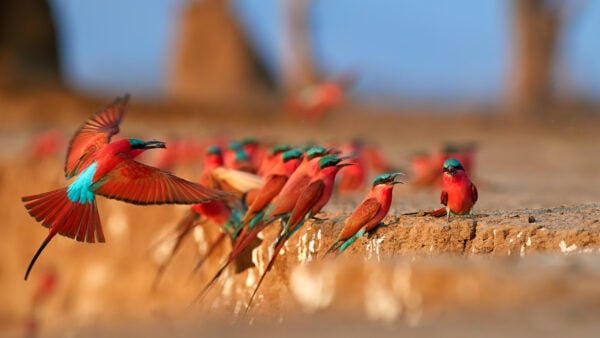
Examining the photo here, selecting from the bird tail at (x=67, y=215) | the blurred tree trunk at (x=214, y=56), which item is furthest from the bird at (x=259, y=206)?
the blurred tree trunk at (x=214, y=56)

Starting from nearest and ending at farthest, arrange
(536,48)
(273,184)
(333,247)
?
1. (333,247)
2. (273,184)
3. (536,48)

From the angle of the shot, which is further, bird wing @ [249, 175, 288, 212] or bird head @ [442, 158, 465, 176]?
bird wing @ [249, 175, 288, 212]

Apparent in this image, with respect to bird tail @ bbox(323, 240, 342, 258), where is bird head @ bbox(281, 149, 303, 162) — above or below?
above

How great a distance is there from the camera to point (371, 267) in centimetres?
485

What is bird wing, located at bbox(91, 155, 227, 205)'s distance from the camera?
547 cm

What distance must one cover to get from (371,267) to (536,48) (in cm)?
1915

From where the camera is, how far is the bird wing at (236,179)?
6.28 meters

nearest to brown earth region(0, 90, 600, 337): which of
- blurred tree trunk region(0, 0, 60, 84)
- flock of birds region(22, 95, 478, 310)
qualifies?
flock of birds region(22, 95, 478, 310)

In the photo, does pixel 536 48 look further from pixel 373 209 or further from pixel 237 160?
pixel 373 209

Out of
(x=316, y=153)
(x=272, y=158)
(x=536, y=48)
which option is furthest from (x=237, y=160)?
(x=536, y=48)

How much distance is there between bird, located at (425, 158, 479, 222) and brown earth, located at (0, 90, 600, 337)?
A: 9 cm

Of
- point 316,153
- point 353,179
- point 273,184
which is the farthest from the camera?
point 353,179

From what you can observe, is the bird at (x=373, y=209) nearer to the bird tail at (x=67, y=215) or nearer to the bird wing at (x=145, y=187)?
the bird wing at (x=145, y=187)

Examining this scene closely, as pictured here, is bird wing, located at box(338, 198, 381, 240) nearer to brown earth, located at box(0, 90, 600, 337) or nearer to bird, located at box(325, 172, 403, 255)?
bird, located at box(325, 172, 403, 255)
